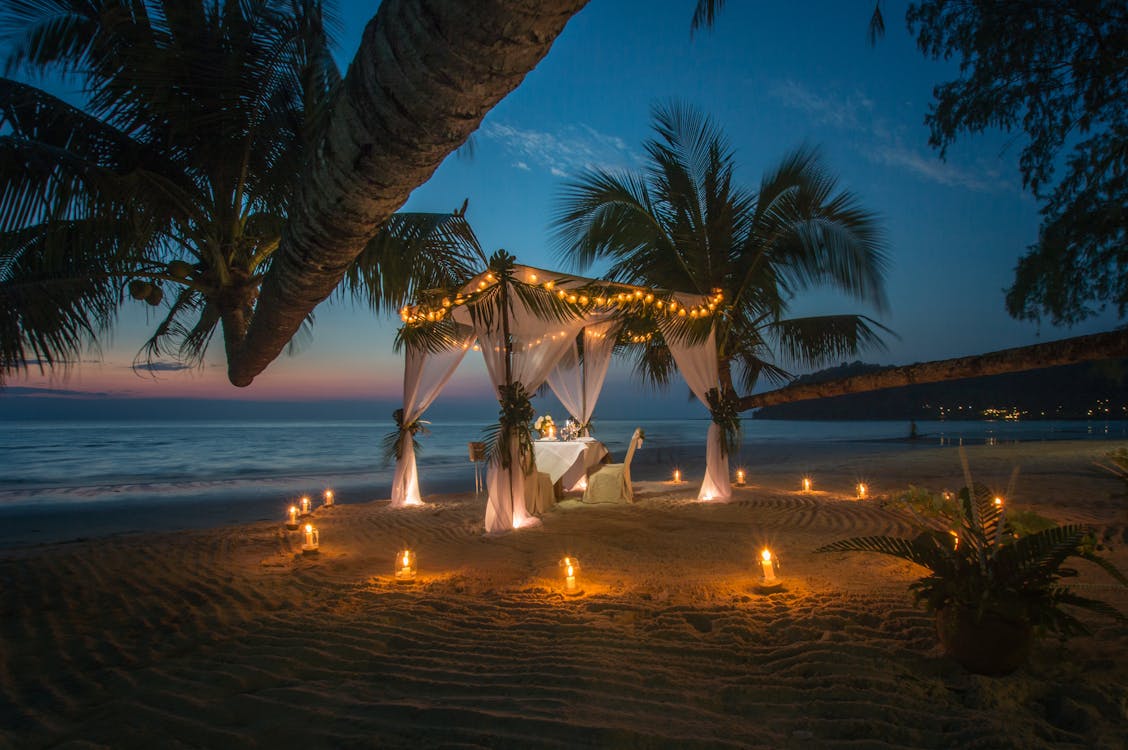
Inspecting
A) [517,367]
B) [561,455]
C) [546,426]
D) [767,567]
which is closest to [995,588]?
[767,567]

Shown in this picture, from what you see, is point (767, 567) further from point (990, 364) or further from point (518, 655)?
point (990, 364)

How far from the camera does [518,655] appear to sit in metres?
2.59

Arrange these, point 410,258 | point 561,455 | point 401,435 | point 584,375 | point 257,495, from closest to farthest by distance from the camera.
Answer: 1. point 410,258
2. point 401,435
3. point 561,455
4. point 584,375
5. point 257,495

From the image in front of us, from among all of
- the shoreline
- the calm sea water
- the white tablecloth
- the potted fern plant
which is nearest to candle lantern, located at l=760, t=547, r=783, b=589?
the potted fern plant

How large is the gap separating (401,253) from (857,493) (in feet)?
22.8

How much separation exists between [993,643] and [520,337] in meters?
4.97

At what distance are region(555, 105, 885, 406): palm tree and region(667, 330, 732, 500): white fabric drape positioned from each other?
0.38m

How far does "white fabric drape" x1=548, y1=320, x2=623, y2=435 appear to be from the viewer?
8.97 m

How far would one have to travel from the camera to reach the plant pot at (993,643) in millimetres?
2125

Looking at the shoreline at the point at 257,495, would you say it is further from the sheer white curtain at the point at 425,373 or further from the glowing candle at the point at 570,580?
the glowing candle at the point at 570,580

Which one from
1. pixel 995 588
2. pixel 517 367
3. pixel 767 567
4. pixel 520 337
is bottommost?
pixel 767 567

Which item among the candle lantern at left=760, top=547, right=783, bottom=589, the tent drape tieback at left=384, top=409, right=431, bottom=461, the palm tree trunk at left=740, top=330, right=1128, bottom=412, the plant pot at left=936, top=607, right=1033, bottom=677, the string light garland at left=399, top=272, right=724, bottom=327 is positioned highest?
the string light garland at left=399, top=272, right=724, bottom=327

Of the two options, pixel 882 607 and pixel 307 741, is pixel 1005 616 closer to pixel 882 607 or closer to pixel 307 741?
pixel 882 607

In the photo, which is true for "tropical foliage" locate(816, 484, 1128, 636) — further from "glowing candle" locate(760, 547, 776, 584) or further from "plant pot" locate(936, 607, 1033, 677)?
"glowing candle" locate(760, 547, 776, 584)
